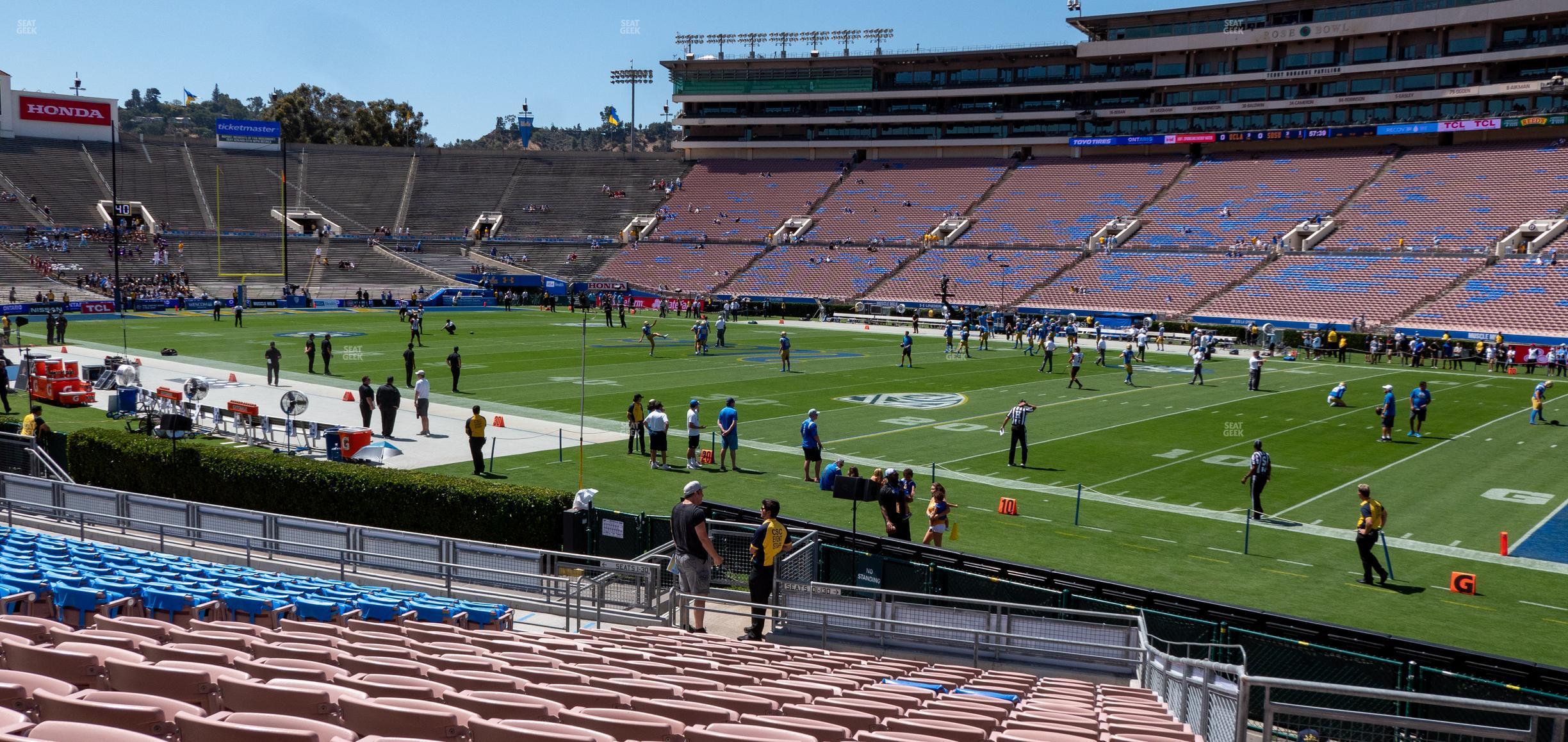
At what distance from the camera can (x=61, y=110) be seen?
8156cm

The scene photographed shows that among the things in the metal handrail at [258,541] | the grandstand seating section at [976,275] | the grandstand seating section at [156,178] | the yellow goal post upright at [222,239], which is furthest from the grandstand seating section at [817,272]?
the metal handrail at [258,541]

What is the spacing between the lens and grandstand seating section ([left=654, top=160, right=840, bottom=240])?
84.8m

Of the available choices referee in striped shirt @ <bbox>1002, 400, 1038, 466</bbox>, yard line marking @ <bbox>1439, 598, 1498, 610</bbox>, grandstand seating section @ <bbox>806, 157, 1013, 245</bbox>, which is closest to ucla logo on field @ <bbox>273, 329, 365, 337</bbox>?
referee in striped shirt @ <bbox>1002, 400, 1038, 466</bbox>

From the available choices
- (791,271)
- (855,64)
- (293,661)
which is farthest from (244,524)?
(855,64)

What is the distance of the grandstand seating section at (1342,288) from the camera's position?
5509 cm

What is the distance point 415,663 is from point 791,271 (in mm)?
69420

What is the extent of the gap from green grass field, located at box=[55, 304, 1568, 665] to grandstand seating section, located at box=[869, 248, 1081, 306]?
2073 centimetres

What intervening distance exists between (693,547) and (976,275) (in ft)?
196

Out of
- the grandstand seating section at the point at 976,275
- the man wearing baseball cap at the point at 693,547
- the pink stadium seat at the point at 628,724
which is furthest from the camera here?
the grandstand seating section at the point at 976,275

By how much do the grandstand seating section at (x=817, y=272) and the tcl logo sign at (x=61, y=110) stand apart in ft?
161

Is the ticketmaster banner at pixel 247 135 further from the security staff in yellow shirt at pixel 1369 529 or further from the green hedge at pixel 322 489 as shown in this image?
the security staff in yellow shirt at pixel 1369 529

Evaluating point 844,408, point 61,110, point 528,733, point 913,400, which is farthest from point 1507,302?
point 61,110

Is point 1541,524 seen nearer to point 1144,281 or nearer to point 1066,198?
point 1144,281

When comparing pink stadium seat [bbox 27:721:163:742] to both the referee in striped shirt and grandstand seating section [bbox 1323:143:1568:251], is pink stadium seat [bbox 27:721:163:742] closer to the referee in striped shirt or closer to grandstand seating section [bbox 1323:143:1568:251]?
the referee in striped shirt
